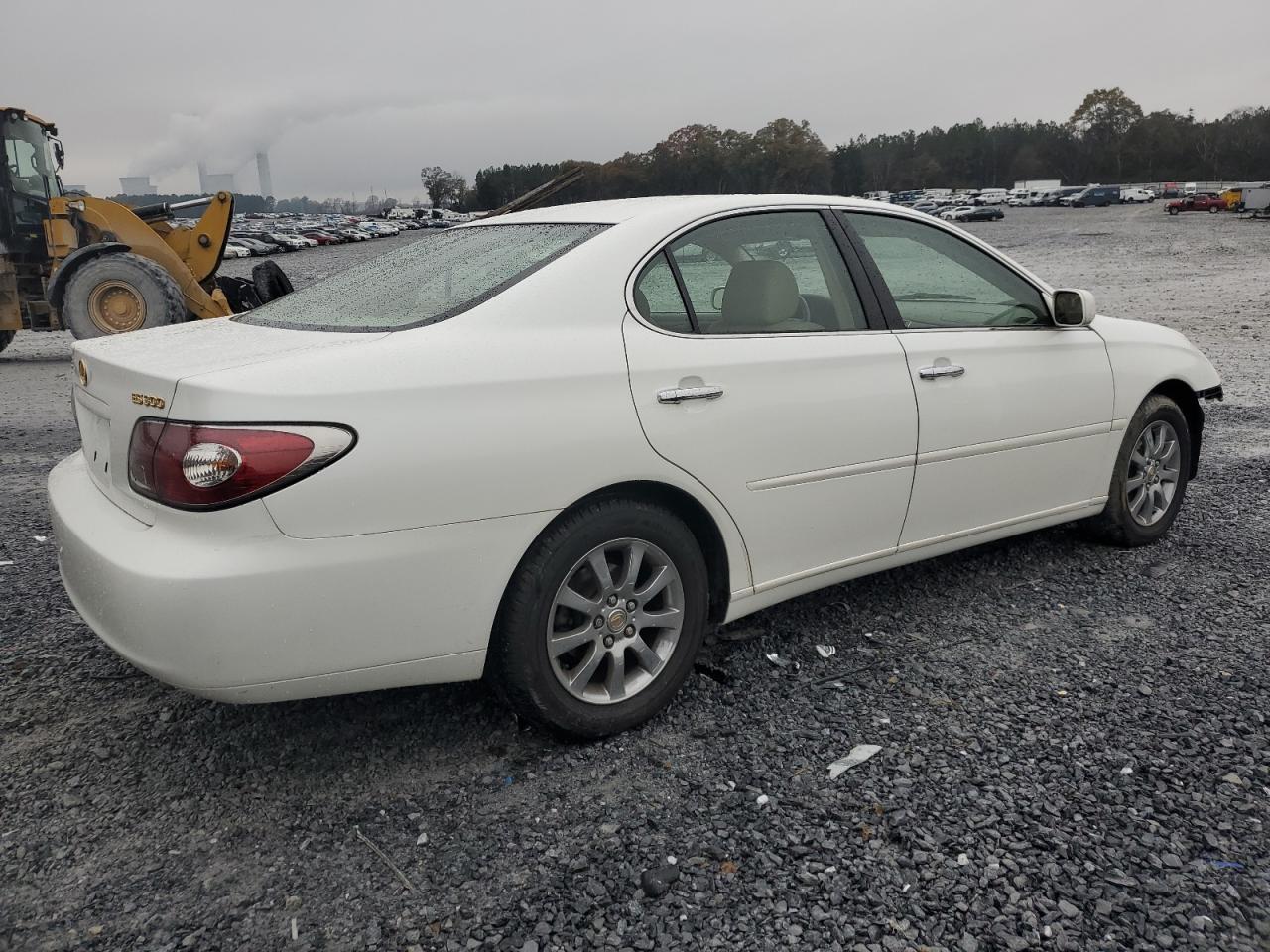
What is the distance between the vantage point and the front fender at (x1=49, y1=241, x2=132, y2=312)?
38.9 feet

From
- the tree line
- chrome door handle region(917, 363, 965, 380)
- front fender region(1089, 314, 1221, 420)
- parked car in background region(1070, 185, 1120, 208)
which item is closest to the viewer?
chrome door handle region(917, 363, 965, 380)

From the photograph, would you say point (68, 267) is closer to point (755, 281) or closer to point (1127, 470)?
point (755, 281)

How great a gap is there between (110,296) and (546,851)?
11471mm

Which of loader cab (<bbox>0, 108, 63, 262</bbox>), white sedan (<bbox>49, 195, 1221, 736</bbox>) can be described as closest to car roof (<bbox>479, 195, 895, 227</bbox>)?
white sedan (<bbox>49, 195, 1221, 736</bbox>)

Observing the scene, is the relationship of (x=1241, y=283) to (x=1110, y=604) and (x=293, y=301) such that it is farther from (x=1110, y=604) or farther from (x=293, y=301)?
(x=293, y=301)

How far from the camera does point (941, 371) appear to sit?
3730 millimetres

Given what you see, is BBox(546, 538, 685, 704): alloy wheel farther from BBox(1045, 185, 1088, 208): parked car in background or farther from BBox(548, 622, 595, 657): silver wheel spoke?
BBox(1045, 185, 1088, 208): parked car in background

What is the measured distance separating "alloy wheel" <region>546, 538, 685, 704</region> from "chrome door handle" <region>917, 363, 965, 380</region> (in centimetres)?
123

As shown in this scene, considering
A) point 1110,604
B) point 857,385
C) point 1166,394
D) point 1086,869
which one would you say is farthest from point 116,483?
point 1166,394

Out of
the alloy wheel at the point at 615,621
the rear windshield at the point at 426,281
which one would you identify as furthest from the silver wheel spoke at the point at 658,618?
the rear windshield at the point at 426,281

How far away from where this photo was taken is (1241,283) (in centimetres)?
1984

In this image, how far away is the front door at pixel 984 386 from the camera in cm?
375

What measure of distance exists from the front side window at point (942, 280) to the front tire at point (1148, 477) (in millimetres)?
811

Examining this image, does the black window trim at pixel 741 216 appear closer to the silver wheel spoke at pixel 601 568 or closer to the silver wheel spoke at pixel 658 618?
the silver wheel spoke at pixel 601 568
